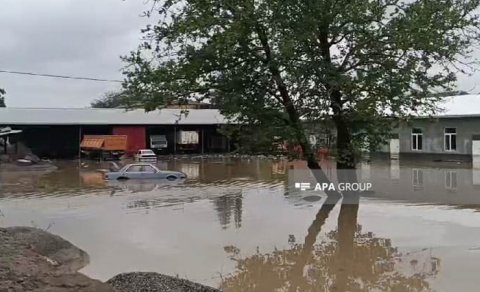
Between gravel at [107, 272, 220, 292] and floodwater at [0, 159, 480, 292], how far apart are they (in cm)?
164

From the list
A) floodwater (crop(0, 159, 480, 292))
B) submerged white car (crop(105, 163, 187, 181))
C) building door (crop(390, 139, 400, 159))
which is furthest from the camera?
building door (crop(390, 139, 400, 159))

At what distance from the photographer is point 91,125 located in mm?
49938

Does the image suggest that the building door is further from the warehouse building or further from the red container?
the red container

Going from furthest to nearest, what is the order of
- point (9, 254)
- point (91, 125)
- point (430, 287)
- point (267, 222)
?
point (91, 125) < point (267, 222) < point (430, 287) < point (9, 254)

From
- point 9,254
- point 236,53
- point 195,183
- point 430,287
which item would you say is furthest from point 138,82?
point 195,183

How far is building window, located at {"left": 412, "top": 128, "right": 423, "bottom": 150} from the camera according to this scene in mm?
40688

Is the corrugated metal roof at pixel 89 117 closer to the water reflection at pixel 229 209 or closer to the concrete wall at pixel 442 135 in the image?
the concrete wall at pixel 442 135

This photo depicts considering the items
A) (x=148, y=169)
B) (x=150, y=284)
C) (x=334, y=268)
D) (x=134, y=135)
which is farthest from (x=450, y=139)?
(x=150, y=284)

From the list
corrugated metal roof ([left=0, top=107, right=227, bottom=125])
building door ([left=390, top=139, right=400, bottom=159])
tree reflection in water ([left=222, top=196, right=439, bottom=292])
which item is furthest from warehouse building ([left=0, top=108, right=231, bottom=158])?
tree reflection in water ([left=222, top=196, right=439, bottom=292])

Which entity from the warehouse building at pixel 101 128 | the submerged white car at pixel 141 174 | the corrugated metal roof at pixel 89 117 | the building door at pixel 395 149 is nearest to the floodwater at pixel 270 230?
the submerged white car at pixel 141 174

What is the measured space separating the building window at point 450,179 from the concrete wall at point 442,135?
6.72 metres

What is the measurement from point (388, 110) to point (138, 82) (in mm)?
6490

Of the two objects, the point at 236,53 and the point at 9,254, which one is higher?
the point at 236,53

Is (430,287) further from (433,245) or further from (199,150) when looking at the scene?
(199,150)
